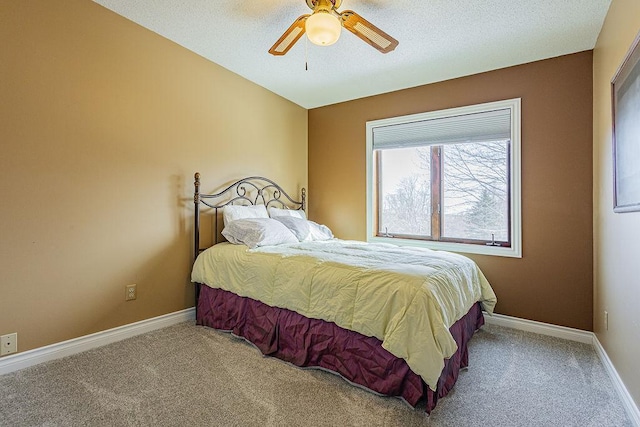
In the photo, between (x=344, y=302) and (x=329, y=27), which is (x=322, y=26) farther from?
(x=344, y=302)

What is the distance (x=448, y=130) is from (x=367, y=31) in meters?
1.72

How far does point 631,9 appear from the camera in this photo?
173cm

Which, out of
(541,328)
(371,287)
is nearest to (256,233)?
(371,287)

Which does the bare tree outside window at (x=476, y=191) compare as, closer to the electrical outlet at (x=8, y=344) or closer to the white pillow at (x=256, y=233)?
the white pillow at (x=256, y=233)

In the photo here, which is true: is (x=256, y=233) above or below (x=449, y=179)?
below

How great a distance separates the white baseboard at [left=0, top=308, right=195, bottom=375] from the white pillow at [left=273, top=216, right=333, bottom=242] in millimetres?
1278

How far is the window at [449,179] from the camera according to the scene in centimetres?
310

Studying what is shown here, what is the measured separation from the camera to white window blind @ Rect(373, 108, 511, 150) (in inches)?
122

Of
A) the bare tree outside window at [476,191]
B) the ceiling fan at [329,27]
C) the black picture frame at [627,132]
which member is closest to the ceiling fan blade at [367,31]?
the ceiling fan at [329,27]

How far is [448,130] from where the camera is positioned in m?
3.38

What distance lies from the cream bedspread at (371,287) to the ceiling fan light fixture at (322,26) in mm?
1455

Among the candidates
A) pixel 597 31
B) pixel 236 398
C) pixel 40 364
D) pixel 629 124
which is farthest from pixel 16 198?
pixel 597 31

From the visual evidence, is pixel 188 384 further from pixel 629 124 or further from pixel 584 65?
pixel 584 65

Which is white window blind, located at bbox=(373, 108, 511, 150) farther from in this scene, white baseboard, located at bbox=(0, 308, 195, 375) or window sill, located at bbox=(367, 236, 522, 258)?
white baseboard, located at bbox=(0, 308, 195, 375)
